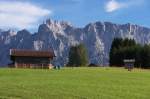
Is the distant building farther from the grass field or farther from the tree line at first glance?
the grass field

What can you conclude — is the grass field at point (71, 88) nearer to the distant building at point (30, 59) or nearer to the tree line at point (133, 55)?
the distant building at point (30, 59)

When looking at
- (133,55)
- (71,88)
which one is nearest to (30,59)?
(133,55)

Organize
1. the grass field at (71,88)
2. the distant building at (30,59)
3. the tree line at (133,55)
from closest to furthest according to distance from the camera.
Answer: the grass field at (71,88)
the distant building at (30,59)
the tree line at (133,55)

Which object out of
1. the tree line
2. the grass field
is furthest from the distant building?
the grass field

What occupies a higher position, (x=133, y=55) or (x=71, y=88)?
(x=133, y=55)

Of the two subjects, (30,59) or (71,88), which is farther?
(30,59)

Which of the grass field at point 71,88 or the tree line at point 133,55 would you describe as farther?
the tree line at point 133,55

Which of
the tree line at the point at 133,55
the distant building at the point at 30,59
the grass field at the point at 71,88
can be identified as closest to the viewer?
the grass field at the point at 71,88

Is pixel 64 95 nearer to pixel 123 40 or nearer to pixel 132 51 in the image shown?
pixel 132 51

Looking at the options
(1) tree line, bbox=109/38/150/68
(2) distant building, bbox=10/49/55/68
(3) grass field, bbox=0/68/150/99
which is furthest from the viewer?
(1) tree line, bbox=109/38/150/68

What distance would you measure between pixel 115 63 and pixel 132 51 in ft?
32.4

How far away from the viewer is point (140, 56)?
152250 mm

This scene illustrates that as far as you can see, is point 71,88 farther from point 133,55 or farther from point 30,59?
point 133,55

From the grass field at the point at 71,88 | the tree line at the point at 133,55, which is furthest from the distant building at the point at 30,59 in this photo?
the grass field at the point at 71,88
